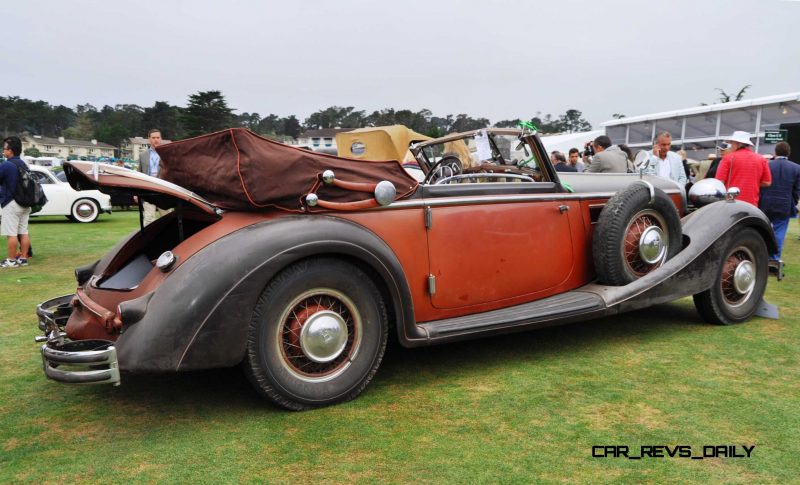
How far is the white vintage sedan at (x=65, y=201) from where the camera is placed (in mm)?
14641

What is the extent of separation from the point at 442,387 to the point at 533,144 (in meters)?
1.93

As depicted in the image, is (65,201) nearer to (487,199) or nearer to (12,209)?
(12,209)

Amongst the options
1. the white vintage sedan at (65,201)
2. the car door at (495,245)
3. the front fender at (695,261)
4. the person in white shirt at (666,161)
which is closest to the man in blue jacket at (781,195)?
the person in white shirt at (666,161)

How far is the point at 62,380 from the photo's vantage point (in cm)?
274

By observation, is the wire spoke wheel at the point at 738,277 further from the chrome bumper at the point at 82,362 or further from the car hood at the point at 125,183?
the chrome bumper at the point at 82,362

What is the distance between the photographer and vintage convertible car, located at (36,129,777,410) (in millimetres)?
2859

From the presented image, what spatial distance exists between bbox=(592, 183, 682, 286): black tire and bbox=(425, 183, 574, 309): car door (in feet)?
0.79

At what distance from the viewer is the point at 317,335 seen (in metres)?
3.10

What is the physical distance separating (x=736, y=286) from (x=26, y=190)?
27.3ft

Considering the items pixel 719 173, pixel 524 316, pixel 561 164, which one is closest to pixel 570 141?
pixel 561 164

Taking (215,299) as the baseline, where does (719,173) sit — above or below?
above

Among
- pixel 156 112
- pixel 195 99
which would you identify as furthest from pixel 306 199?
pixel 156 112

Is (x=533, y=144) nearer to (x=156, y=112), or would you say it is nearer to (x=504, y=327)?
(x=504, y=327)

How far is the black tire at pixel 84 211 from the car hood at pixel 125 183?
13233mm
